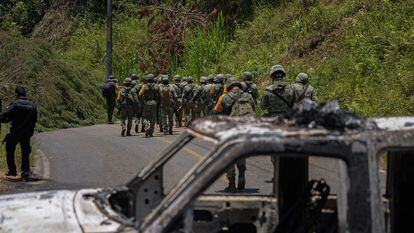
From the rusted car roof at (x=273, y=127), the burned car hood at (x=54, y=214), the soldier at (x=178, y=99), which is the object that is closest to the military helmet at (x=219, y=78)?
the soldier at (x=178, y=99)

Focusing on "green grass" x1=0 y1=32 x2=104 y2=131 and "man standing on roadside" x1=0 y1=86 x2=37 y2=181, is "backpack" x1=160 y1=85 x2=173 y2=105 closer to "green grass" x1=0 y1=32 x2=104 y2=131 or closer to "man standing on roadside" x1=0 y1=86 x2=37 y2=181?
"green grass" x1=0 y1=32 x2=104 y2=131

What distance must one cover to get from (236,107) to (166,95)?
32.4ft

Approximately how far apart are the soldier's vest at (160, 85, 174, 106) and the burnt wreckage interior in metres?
15.9

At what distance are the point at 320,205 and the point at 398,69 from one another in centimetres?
1498

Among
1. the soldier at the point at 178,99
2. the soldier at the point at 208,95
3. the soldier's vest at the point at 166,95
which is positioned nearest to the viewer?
the soldier at the point at 208,95

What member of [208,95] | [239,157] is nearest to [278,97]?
[239,157]

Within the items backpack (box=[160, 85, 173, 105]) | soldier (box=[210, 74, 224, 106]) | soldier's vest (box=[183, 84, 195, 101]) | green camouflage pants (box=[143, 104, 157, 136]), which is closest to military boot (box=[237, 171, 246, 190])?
soldier (box=[210, 74, 224, 106])

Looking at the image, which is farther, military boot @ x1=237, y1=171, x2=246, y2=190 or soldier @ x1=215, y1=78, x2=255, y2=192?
military boot @ x1=237, y1=171, x2=246, y2=190

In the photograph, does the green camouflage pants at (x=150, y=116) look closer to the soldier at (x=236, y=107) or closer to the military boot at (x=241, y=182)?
the soldier at (x=236, y=107)

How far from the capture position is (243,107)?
11086mm

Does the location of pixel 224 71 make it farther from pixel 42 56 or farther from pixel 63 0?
pixel 63 0

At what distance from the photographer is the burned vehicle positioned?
371 centimetres

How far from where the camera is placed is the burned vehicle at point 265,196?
371 centimetres

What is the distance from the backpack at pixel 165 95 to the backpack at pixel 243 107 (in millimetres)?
9698
